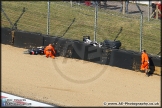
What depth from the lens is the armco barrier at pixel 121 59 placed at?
17.0 metres

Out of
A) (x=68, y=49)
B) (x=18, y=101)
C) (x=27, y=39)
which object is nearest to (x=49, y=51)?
(x=68, y=49)

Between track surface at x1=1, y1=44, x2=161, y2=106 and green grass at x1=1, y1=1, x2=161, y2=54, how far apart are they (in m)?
3.05

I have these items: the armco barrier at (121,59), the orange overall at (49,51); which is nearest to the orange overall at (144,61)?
the armco barrier at (121,59)

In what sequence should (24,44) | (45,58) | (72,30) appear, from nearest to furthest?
(45,58), (24,44), (72,30)

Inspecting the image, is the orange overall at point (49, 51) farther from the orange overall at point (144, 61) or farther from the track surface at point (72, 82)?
the orange overall at point (144, 61)

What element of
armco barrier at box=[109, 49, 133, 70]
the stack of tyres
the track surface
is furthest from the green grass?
the track surface

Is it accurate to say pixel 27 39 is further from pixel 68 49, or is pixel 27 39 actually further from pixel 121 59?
pixel 121 59

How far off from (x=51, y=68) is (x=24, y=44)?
3.22m

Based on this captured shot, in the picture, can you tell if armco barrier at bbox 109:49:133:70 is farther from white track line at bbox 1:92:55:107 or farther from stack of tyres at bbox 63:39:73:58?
white track line at bbox 1:92:55:107

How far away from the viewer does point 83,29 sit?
2156 cm

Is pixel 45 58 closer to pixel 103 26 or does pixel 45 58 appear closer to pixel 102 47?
pixel 102 47

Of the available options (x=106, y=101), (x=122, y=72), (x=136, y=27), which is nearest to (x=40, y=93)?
(x=106, y=101)

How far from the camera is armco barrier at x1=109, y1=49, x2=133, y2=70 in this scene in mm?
17016

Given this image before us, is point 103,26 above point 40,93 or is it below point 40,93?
above
